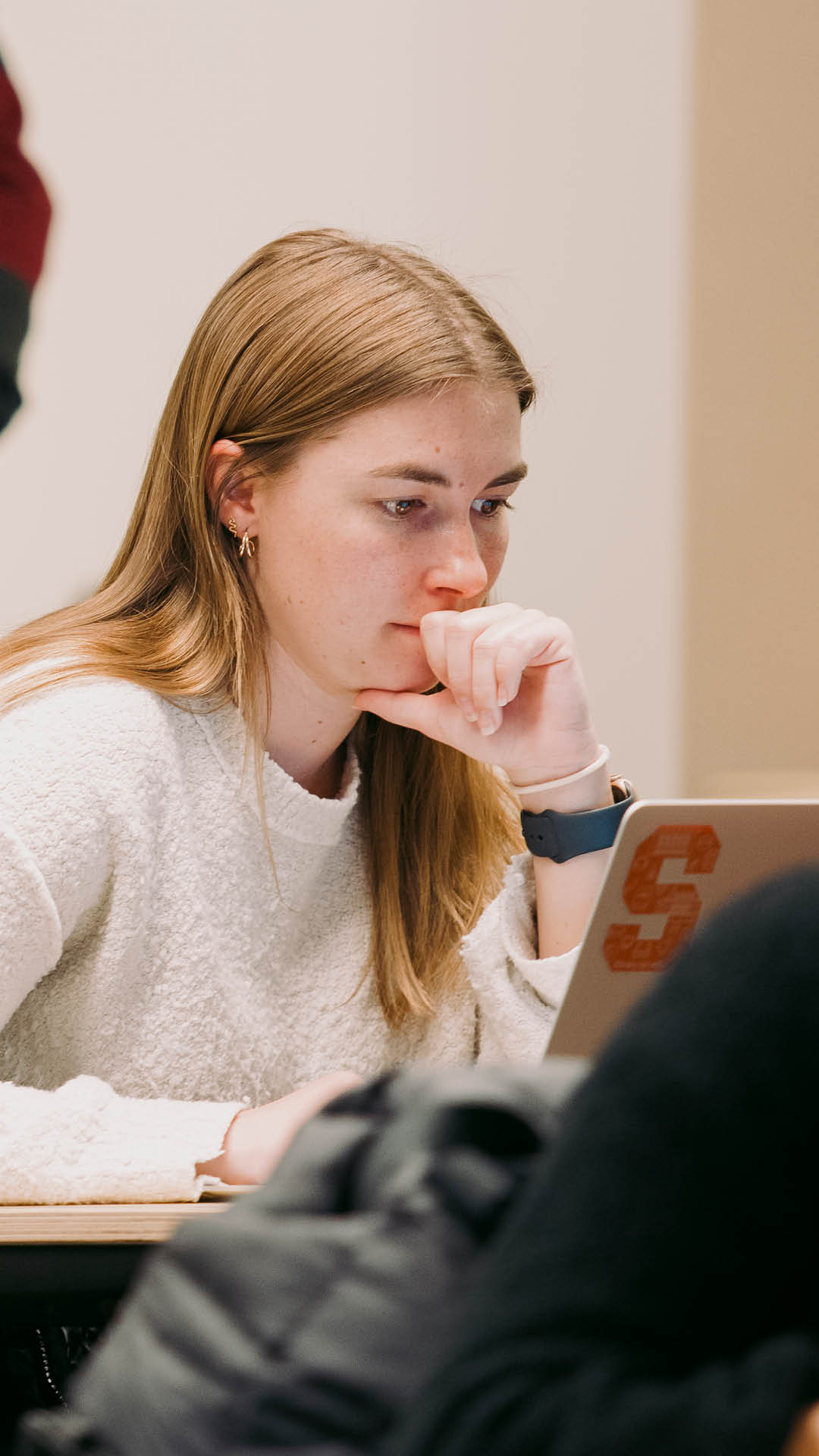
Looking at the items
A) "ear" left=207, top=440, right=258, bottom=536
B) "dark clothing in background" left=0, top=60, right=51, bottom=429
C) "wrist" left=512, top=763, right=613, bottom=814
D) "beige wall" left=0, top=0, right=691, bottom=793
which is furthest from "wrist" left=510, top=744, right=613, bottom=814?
"beige wall" left=0, top=0, right=691, bottom=793

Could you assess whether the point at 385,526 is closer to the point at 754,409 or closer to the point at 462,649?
the point at 462,649

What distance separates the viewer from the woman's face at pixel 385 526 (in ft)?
4.05

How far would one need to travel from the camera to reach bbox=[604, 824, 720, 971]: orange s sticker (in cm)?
80

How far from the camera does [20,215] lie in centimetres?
124

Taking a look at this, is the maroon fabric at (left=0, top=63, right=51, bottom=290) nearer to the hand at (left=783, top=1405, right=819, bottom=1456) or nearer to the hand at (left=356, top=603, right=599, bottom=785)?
the hand at (left=356, top=603, right=599, bottom=785)

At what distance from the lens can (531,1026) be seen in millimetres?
1225

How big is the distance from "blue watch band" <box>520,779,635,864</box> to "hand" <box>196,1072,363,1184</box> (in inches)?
16.3

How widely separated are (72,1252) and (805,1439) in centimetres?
46

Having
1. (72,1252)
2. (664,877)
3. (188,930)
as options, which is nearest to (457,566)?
(188,930)

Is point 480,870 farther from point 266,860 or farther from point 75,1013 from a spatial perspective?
point 75,1013

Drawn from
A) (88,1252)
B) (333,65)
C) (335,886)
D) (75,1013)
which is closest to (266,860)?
(335,886)

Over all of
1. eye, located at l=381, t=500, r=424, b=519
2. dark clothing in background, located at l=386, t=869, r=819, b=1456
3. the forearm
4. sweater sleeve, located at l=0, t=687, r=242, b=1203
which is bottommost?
the forearm

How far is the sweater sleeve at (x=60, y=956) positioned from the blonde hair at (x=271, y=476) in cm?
9

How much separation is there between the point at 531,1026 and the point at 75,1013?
397 millimetres
